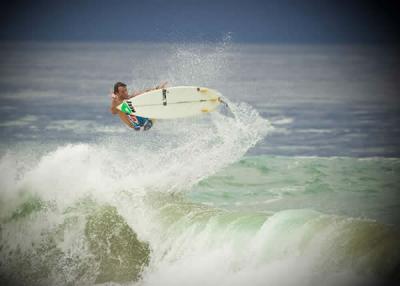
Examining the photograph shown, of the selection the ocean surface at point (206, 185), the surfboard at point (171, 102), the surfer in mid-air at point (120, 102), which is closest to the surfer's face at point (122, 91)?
the surfer in mid-air at point (120, 102)

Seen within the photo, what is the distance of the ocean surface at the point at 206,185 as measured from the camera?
6906 mm

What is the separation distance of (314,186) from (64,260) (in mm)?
3417

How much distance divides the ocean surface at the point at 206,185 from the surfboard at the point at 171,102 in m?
0.77

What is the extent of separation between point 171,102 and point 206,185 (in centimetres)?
147

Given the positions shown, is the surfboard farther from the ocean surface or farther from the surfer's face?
the ocean surface

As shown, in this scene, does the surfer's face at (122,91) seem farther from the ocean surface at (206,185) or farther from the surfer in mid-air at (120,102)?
the ocean surface at (206,185)

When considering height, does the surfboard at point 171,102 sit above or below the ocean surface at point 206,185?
above

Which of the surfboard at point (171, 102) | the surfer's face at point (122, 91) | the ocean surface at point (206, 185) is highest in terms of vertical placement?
the surfer's face at point (122, 91)

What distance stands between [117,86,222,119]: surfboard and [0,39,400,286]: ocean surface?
0.77m

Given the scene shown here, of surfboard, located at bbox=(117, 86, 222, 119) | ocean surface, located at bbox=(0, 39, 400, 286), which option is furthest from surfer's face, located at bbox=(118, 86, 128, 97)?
ocean surface, located at bbox=(0, 39, 400, 286)

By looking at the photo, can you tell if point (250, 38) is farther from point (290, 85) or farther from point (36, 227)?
point (36, 227)

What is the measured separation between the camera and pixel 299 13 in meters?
15.0

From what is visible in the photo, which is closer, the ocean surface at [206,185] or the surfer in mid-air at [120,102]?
the ocean surface at [206,185]

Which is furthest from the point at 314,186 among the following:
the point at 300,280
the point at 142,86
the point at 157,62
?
the point at 157,62
